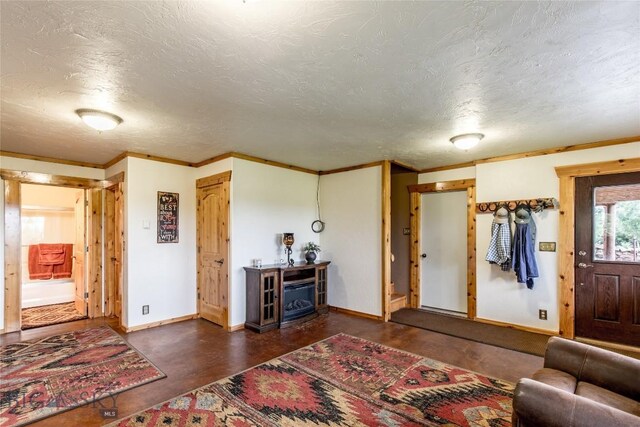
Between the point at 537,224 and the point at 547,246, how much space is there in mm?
309

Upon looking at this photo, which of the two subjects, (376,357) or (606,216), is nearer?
(376,357)

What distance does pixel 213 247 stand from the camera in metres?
4.68

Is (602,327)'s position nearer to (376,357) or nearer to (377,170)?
(376,357)

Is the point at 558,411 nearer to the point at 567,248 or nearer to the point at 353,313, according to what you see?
the point at 567,248

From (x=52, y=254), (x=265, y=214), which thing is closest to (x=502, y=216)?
(x=265, y=214)

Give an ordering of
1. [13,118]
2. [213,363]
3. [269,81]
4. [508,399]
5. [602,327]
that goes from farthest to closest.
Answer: [602,327], [213,363], [13,118], [508,399], [269,81]

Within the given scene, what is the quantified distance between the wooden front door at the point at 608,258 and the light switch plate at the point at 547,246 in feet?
0.78

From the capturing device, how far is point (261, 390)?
2.65 metres

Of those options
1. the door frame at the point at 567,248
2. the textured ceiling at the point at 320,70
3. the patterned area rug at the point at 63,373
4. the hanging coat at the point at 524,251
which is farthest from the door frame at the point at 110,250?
the door frame at the point at 567,248

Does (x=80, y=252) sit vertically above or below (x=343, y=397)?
above

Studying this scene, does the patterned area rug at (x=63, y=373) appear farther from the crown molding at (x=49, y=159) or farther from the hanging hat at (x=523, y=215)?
the hanging hat at (x=523, y=215)

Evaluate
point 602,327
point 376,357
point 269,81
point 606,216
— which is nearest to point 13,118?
point 269,81

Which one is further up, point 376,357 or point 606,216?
point 606,216

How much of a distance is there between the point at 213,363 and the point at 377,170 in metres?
3.45
